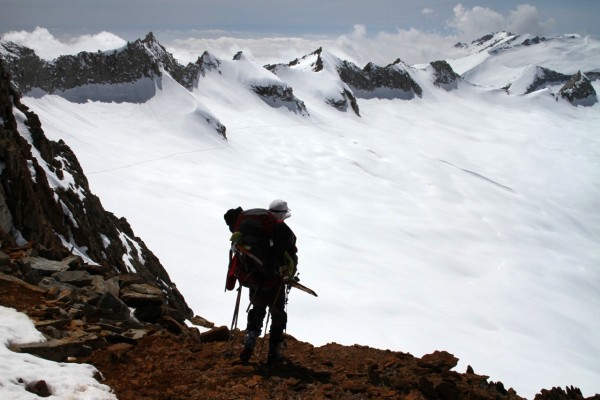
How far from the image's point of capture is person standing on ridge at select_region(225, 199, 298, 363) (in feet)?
23.7

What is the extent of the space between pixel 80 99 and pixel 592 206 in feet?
276

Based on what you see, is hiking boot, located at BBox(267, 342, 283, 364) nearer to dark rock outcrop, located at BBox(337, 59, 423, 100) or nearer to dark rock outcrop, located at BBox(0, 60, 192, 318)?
dark rock outcrop, located at BBox(0, 60, 192, 318)

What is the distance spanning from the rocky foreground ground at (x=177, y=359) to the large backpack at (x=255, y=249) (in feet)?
4.02

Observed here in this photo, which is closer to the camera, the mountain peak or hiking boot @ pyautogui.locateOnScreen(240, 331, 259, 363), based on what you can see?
hiking boot @ pyautogui.locateOnScreen(240, 331, 259, 363)

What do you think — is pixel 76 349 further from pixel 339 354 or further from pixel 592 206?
pixel 592 206

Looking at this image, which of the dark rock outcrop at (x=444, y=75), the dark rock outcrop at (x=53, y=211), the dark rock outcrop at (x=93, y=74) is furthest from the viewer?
the dark rock outcrop at (x=444, y=75)

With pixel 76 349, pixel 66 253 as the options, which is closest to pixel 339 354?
pixel 76 349

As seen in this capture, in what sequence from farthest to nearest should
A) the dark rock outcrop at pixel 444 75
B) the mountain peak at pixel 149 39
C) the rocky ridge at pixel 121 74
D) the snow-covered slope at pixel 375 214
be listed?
1. the dark rock outcrop at pixel 444 75
2. the mountain peak at pixel 149 39
3. the rocky ridge at pixel 121 74
4. the snow-covered slope at pixel 375 214

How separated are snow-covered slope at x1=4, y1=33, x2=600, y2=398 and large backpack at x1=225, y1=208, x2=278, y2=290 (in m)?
10.6

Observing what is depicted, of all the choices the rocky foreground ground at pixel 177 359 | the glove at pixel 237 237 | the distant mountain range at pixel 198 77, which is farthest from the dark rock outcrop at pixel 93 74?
the glove at pixel 237 237

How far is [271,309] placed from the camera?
7422 mm

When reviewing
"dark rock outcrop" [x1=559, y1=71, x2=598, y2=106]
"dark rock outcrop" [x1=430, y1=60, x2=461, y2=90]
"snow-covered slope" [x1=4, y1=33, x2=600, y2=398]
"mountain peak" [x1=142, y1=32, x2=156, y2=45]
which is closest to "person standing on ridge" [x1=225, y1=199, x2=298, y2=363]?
"snow-covered slope" [x1=4, y1=33, x2=600, y2=398]

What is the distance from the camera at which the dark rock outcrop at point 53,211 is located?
37.6 feet

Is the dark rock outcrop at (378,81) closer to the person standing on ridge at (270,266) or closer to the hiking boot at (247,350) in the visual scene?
the person standing on ridge at (270,266)
